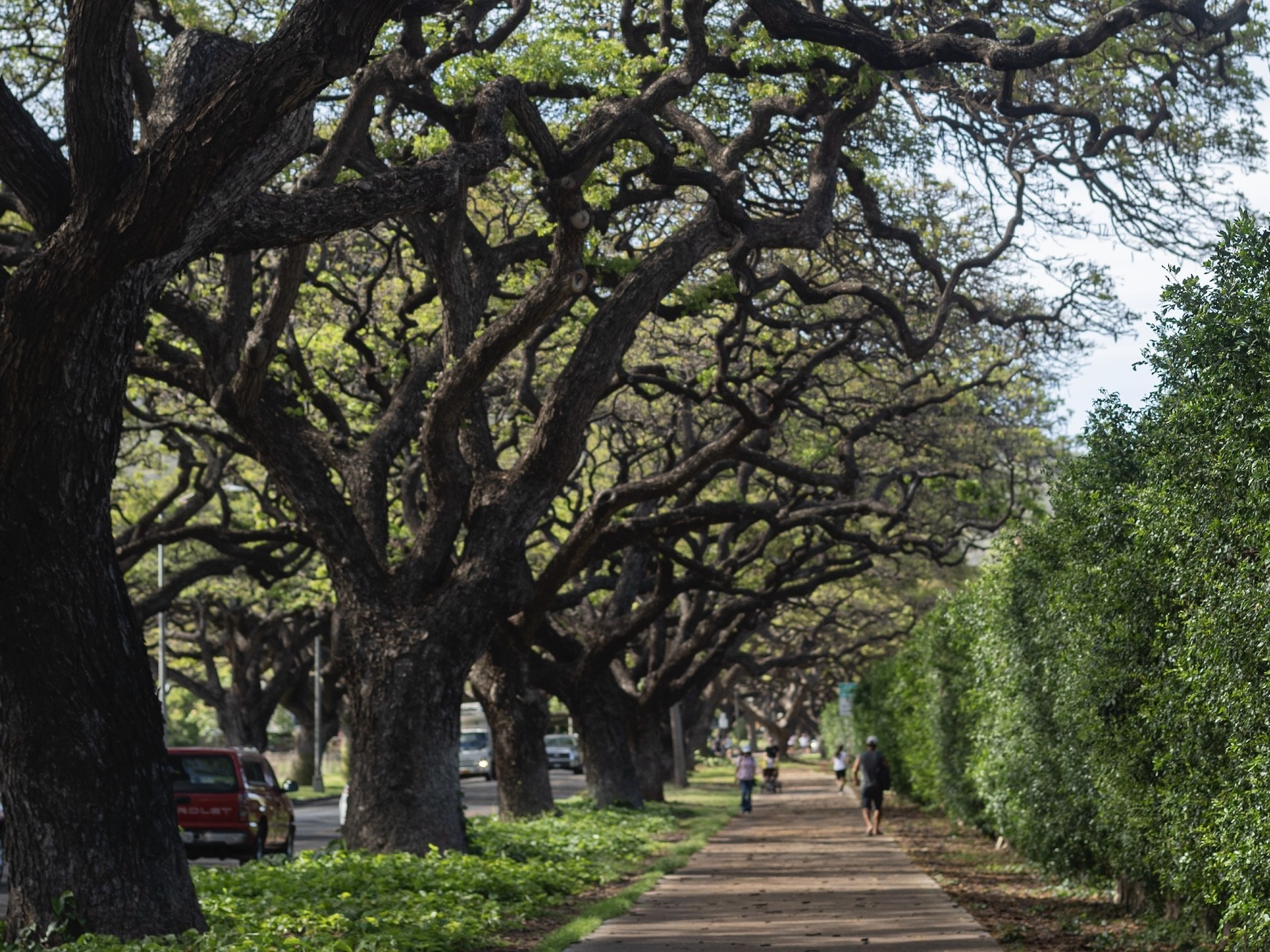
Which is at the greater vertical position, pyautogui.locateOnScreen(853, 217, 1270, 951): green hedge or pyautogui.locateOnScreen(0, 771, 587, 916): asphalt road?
pyautogui.locateOnScreen(853, 217, 1270, 951): green hedge

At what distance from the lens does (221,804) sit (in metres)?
21.0

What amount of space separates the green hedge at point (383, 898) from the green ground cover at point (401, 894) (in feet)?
0.04

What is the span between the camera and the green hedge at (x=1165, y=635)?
316 inches

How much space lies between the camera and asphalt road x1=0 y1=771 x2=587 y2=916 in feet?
76.1

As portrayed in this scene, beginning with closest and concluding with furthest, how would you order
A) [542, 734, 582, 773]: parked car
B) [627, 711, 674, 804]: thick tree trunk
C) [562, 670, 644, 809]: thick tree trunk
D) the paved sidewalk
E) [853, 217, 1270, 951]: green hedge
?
[853, 217, 1270, 951]: green hedge → the paved sidewalk → [562, 670, 644, 809]: thick tree trunk → [627, 711, 674, 804]: thick tree trunk → [542, 734, 582, 773]: parked car

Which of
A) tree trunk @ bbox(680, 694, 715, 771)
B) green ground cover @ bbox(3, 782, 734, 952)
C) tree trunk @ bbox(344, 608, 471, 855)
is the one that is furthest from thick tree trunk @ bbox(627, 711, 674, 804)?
tree trunk @ bbox(344, 608, 471, 855)

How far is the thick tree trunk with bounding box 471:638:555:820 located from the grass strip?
2332mm

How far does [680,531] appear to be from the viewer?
70.6 ft

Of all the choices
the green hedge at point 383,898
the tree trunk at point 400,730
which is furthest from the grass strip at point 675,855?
the tree trunk at point 400,730

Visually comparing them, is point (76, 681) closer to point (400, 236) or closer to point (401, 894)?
point (401, 894)

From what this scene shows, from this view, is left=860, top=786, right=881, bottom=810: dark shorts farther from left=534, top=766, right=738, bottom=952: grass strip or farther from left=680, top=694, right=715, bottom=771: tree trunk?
left=680, top=694, right=715, bottom=771: tree trunk

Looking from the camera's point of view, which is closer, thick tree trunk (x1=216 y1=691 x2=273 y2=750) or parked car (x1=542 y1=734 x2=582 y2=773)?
thick tree trunk (x1=216 y1=691 x2=273 y2=750)

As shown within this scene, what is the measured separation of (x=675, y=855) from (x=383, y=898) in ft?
30.3

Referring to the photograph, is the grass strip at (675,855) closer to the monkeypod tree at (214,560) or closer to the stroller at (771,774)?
the stroller at (771,774)
